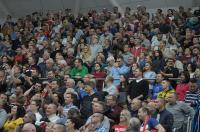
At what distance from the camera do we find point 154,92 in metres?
10.6

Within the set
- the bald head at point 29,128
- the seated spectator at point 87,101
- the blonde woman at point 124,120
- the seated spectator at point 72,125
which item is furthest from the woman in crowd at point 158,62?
the bald head at point 29,128

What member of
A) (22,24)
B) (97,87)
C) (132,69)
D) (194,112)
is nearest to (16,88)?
(97,87)

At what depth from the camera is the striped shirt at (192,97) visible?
9501 mm

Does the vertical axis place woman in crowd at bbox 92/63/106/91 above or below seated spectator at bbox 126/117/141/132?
above

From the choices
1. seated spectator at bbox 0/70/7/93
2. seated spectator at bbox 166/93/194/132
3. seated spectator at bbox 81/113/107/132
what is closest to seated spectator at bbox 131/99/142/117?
seated spectator at bbox 166/93/194/132

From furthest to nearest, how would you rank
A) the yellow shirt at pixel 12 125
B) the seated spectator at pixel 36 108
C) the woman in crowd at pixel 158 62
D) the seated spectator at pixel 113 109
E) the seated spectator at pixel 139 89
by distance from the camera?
the woman in crowd at pixel 158 62
the seated spectator at pixel 139 89
the seated spectator at pixel 36 108
the yellow shirt at pixel 12 125
the seated spectator at pixel 113 109

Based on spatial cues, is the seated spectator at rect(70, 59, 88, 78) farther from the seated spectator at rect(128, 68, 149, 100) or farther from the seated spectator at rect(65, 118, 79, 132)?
the seated spectator at rect(65, 118, 79, 132)

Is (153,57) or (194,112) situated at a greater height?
(153,57)

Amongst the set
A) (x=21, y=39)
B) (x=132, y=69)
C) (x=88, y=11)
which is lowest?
(x=132, y=69)

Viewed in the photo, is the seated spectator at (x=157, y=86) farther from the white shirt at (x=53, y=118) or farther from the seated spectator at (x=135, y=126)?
the seated spectator at (x=135, y=126)

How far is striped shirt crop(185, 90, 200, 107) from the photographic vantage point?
374 inches

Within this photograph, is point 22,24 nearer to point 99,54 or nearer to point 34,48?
point 34,48

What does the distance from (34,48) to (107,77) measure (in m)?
4.36

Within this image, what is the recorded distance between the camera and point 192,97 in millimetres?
9797
